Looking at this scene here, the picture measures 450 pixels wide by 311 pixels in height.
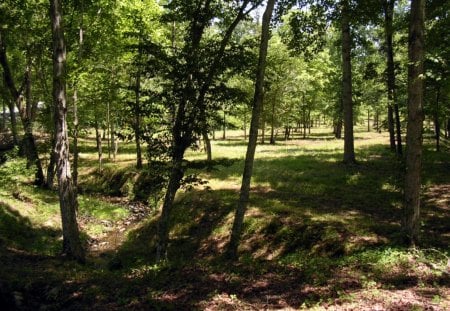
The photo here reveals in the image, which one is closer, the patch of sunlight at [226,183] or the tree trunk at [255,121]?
the tree trunk at [255,121]

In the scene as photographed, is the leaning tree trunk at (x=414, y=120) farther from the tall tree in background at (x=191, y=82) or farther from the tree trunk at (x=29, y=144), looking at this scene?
the tree trunk at (x=29, y=144)

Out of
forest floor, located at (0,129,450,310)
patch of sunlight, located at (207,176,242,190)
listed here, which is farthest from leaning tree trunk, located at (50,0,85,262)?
patch of sunlight, located at (207,176,242,190)

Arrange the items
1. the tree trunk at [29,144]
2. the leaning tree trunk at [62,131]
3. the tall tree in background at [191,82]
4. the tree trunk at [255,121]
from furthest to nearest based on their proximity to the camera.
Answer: the tree trunk at [29,144]
the tall tree in background at [191,82]
the leaning tree trunk at [62,131]
the tree trunk at [255,121]

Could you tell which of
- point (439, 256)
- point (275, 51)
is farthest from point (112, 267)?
point (275, 51)

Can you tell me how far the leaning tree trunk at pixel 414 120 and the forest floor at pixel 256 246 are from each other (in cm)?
79

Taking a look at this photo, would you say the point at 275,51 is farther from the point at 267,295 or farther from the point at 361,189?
the point at 267,295

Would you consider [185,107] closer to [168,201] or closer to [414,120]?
[168,201]

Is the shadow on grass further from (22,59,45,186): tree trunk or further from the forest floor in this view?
(22,59,45,186): tree trunk

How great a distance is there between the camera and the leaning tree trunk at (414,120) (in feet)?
29.3

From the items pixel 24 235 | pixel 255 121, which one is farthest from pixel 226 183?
pixel 24 235

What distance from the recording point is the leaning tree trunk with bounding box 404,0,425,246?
8945 mm

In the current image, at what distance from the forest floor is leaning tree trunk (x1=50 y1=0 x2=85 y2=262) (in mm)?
1036

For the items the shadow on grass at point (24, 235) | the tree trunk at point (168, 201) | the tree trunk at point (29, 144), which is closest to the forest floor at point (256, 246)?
the shadow on grass at point (24, 235)

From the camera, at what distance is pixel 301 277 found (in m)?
9.09
